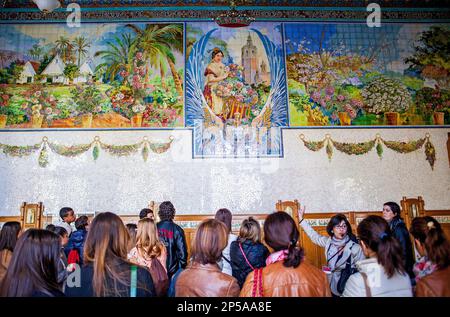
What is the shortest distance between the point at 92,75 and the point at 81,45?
85cm

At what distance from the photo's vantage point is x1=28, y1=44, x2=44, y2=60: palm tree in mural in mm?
9602

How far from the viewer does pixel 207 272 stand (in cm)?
292

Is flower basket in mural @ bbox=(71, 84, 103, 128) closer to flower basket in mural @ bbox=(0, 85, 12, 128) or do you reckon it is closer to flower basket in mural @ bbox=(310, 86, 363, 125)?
flower basket in mural @ bbox=(0, 85, 12, 128)

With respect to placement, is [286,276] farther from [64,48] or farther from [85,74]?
[64,48]

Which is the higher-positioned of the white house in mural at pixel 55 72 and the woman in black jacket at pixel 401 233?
the white house in mural at pixel 55 72

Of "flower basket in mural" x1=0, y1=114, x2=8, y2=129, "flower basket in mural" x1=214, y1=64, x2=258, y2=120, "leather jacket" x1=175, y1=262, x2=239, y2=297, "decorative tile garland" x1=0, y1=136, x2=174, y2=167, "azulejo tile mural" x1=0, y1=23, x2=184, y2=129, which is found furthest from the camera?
"flower basket in mural" x1=214, y1=64, x2=258, y2=120

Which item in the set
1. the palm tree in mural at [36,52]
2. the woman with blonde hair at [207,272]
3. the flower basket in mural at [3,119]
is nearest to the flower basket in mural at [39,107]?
the flower basket in mural at [3,119]

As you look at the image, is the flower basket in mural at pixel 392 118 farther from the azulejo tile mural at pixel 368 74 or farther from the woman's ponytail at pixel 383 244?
the woman's ponytail at pixel 383 244

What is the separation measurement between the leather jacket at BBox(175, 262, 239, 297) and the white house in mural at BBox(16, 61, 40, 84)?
8.24 meters

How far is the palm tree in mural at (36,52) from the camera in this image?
378 inches

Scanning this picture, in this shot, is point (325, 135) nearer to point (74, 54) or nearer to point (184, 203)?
point (184, 203)

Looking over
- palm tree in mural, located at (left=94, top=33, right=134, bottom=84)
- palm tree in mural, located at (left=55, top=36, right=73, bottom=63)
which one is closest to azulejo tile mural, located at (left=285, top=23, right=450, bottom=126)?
palm tree in mural, located at (left=94, top=33, right=134, bottom=84)

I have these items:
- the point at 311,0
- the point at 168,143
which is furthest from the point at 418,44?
the point at 168,143

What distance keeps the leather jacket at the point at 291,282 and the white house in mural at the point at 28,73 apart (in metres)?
8.66
